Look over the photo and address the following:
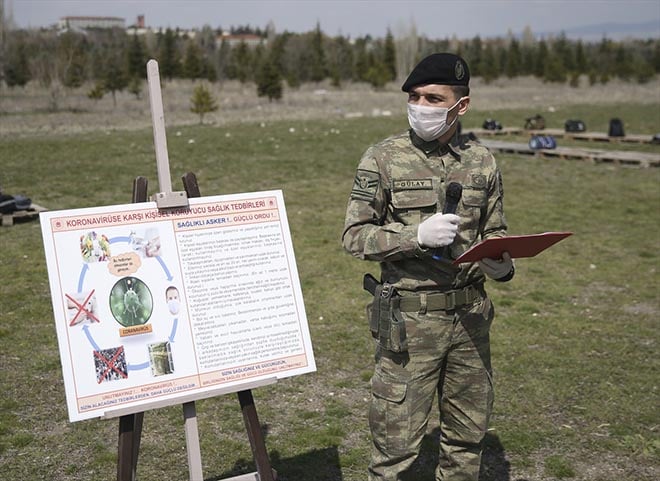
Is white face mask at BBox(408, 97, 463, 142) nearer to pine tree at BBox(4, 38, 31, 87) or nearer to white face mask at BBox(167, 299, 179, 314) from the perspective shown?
white face mask at BBox(167, 299, 179, 314)

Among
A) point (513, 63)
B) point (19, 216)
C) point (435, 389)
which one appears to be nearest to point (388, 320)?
point (435, 389)

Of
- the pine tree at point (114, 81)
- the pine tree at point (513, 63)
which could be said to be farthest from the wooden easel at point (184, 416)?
the pine tree at point (513, 63)

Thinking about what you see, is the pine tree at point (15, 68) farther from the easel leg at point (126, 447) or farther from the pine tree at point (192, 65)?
the easel leg at point (126, 447)

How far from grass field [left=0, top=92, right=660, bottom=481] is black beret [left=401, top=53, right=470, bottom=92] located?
2.38 meters

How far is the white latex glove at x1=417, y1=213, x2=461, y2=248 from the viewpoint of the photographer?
272cm

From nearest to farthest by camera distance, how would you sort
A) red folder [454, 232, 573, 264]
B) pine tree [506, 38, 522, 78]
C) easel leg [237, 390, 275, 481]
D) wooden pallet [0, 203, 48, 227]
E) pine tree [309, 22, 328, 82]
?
red folder [454, 232, 573, 264] < easel leg [237, 390, 275, 481] < wooden pallet [0, 203, 48, 227] < pine tree [309, 22, 328, 82] < pine tree [506, 38, 522, 78]

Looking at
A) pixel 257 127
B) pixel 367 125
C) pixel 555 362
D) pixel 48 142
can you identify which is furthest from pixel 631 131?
pixel 555 362

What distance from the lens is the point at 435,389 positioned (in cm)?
316

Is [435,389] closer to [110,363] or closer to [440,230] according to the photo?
[440,230]

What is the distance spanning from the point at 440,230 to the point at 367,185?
45cm

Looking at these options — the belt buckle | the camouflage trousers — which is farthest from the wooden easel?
the belt buckle

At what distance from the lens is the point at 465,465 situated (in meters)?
3.25

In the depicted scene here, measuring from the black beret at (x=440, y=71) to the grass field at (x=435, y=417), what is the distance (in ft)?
7.82

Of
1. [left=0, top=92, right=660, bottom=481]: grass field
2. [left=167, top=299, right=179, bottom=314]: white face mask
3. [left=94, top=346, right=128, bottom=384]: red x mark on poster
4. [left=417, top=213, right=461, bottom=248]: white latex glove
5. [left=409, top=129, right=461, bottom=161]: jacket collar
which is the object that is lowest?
[left=0, top=92, right=660, bottom=481]: grass field
